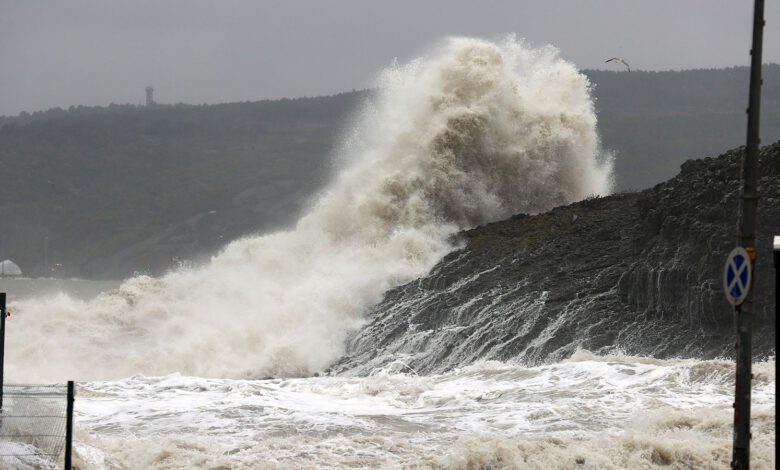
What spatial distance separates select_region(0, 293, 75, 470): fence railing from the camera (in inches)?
437

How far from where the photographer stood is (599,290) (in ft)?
75.8

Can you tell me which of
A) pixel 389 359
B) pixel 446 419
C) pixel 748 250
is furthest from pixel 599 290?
pixel 748 250

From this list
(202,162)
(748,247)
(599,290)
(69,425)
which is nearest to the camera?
(748,247)

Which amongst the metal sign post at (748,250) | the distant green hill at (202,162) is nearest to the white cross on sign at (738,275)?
the metal sign post at (748,250)

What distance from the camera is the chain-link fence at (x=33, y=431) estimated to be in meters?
11.2

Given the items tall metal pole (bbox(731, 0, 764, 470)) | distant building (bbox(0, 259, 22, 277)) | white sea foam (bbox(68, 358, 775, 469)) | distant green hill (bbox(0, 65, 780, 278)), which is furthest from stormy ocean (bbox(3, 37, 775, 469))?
distant green hill (bbox(0, 65, 780, 278))

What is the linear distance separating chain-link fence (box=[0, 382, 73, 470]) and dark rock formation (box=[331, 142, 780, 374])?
10404mm

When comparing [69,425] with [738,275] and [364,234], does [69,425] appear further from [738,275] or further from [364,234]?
[364,234]

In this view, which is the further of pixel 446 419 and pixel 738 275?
pixel 446 419

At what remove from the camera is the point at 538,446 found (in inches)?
493

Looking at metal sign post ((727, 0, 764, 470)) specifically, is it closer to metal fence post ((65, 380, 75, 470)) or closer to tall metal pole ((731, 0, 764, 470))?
tall metal pole ((731, 0, 764, 470))

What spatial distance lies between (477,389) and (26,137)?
146217 mm

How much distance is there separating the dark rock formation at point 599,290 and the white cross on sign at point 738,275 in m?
8.19

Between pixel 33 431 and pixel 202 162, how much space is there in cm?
14386
